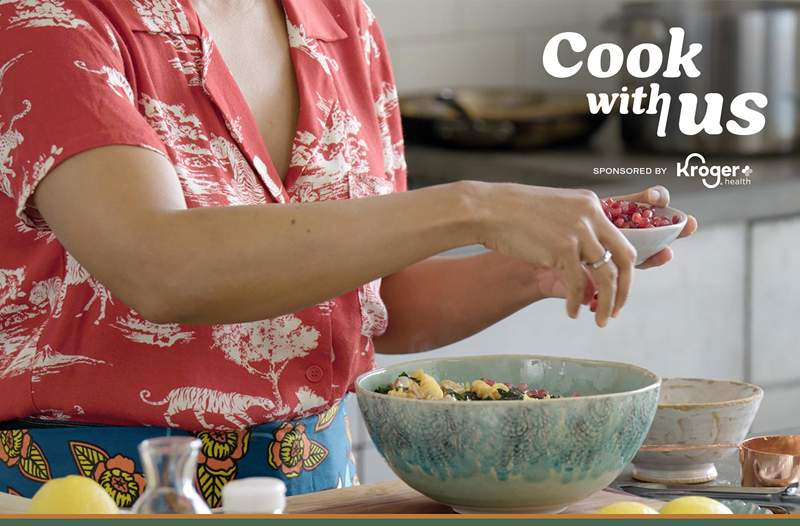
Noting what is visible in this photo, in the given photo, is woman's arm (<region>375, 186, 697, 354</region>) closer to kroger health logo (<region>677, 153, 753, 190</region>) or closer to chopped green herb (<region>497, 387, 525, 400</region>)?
chopped green herb (<region>497, 387, 525, 400</region>)

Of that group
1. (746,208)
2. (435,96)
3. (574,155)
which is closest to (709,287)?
(746,208)

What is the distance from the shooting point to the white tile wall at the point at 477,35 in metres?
3.11

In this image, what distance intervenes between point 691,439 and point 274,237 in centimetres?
44

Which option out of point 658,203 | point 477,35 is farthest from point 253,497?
point 477,35

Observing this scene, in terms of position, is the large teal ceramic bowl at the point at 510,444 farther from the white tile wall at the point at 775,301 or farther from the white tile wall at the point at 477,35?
the white tile wall at the point at 477,35

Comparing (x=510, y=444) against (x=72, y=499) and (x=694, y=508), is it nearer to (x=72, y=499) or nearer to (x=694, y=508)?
(x=694, y=508)

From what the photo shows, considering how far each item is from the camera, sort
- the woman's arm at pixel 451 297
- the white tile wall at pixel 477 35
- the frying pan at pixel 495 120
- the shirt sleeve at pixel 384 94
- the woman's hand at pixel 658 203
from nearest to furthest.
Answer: the woman's hand at pixel 658 203 → the woman's arm at pixel 451 297 → the shirt sleeve at pixel 384 94 → the frying pan at pixel 495 120 → the white tile wall at pixel 477 35

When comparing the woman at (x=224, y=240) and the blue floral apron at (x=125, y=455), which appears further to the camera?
the blue floral apron at (x=125, y=455)

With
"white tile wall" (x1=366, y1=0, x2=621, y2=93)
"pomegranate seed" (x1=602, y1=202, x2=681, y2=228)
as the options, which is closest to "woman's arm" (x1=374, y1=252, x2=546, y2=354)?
"pomegranate seed" (x1=602, y1=202, x2=681, y2=228)

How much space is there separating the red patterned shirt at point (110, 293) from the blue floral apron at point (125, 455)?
17 millimetres

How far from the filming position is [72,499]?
A: 0.91 metres

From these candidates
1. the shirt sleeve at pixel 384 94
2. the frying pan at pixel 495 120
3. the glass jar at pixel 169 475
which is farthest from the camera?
the frying pan at pixel 495 120

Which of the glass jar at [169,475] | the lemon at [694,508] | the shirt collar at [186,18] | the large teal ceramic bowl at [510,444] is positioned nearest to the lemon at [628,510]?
the lemon at [694,508]

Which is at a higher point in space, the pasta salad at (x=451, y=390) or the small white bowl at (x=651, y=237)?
the small white bowl at (x=651, y=237)
